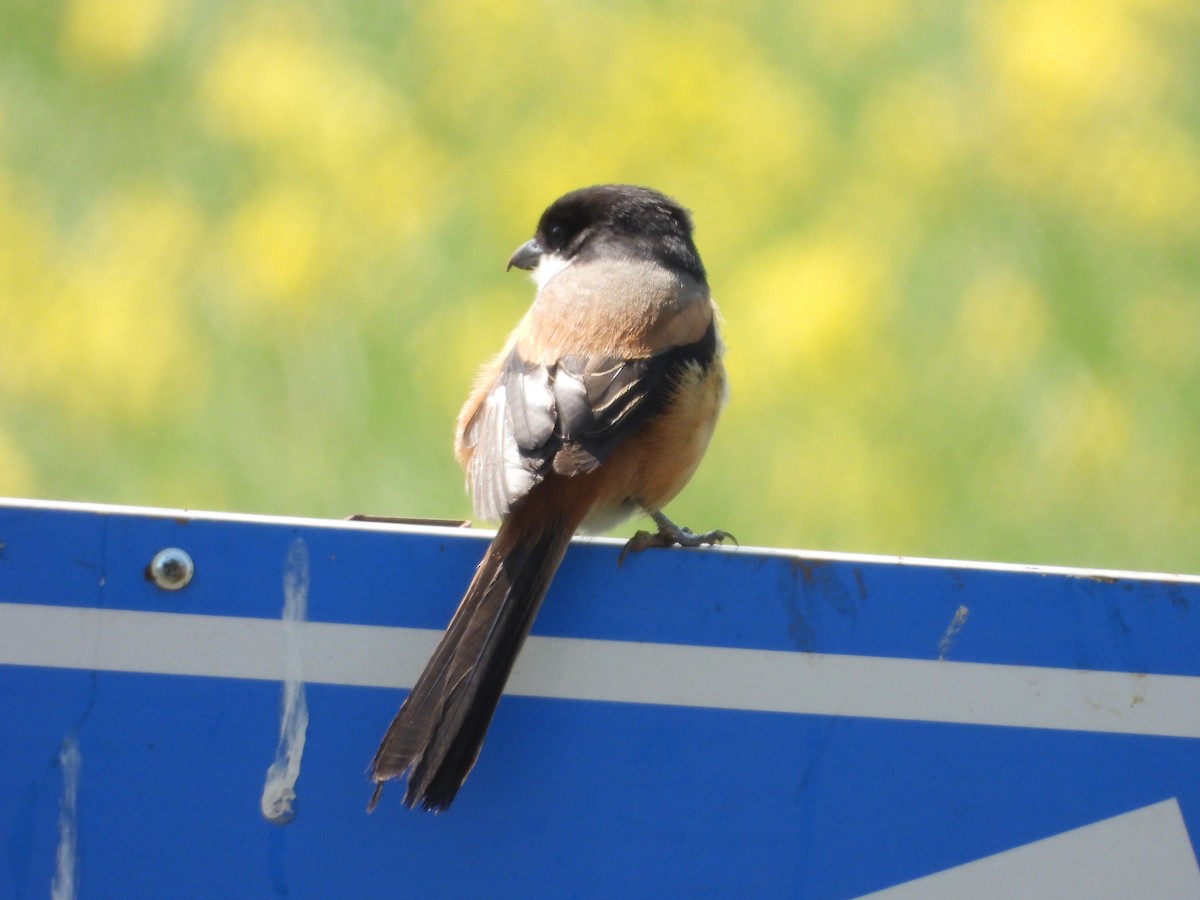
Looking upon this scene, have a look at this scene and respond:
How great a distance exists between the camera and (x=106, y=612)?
1.81 m

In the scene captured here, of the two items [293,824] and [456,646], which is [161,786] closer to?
[293,824]

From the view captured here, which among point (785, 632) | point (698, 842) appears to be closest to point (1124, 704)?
point (785, 632)

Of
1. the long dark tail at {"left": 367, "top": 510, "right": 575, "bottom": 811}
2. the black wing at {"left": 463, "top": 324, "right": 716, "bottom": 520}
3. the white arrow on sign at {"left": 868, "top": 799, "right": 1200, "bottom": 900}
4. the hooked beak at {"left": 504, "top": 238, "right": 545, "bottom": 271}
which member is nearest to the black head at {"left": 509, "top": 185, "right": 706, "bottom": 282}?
the hooked beak at {"left": 504, "top": 238, "right": 545, "bottom": 271}

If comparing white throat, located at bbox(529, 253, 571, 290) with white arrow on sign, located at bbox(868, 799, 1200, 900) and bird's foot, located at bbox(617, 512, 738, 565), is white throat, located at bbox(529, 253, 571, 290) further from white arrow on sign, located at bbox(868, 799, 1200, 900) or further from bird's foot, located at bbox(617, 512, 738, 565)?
white arrow on sign, located at bbox(868, 799, 1200, 900)

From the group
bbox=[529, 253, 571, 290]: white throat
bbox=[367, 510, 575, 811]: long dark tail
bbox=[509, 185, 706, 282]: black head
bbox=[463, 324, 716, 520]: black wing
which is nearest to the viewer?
bbox=[367, 510, 575, 811]: long dark tail

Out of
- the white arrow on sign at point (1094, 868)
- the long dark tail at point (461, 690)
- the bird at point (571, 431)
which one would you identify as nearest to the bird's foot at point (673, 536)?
the bird at point (571, 431)

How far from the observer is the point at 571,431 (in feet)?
8.29

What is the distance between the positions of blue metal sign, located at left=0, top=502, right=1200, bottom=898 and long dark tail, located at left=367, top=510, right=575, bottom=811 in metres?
0.06

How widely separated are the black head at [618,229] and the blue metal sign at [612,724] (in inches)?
74.7

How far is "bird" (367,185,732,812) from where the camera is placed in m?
1.78

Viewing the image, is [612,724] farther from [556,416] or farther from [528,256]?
[528,256]

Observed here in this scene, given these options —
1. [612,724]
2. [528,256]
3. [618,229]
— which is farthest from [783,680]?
[528,256]

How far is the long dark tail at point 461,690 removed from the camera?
174cm

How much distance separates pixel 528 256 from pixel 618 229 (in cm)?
43
